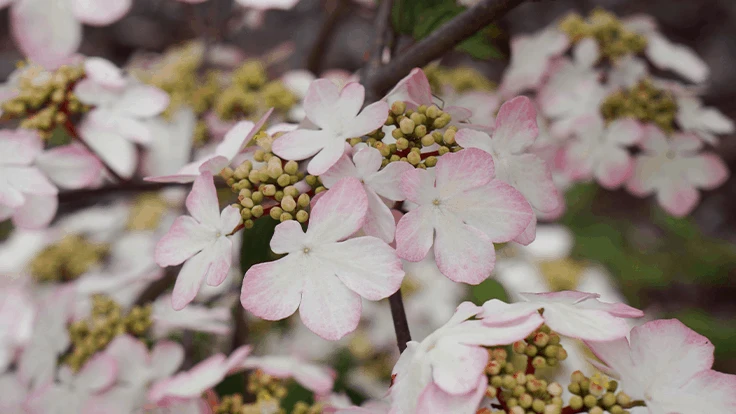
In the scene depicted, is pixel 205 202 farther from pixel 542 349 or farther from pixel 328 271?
pixel 542 349

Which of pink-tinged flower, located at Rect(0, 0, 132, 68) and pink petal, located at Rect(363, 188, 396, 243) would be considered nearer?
pink petal, located at Rect(363, 188, 396, 243)

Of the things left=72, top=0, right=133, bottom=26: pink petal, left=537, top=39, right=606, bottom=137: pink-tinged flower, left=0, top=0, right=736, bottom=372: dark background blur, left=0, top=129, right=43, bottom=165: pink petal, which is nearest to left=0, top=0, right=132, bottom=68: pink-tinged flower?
left=72, top=0, right=133, bottom=26: pink petal

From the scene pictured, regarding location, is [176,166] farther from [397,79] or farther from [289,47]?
[397,79]

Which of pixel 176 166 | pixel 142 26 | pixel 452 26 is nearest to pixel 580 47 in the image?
pixel 452 26

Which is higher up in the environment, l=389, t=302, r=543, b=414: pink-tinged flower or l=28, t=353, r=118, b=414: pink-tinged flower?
l=389, t=302, r=543, b=414: pink-tinged flower

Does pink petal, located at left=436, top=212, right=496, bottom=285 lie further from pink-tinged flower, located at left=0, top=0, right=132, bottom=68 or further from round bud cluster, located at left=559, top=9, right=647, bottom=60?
round bud cluster, located at left=559, top=9, right=647, bottom=60

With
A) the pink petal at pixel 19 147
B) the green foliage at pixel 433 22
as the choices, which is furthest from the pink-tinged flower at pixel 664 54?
the pink petal at pixel 19 147

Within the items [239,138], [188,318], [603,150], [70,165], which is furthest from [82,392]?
[603,150]
